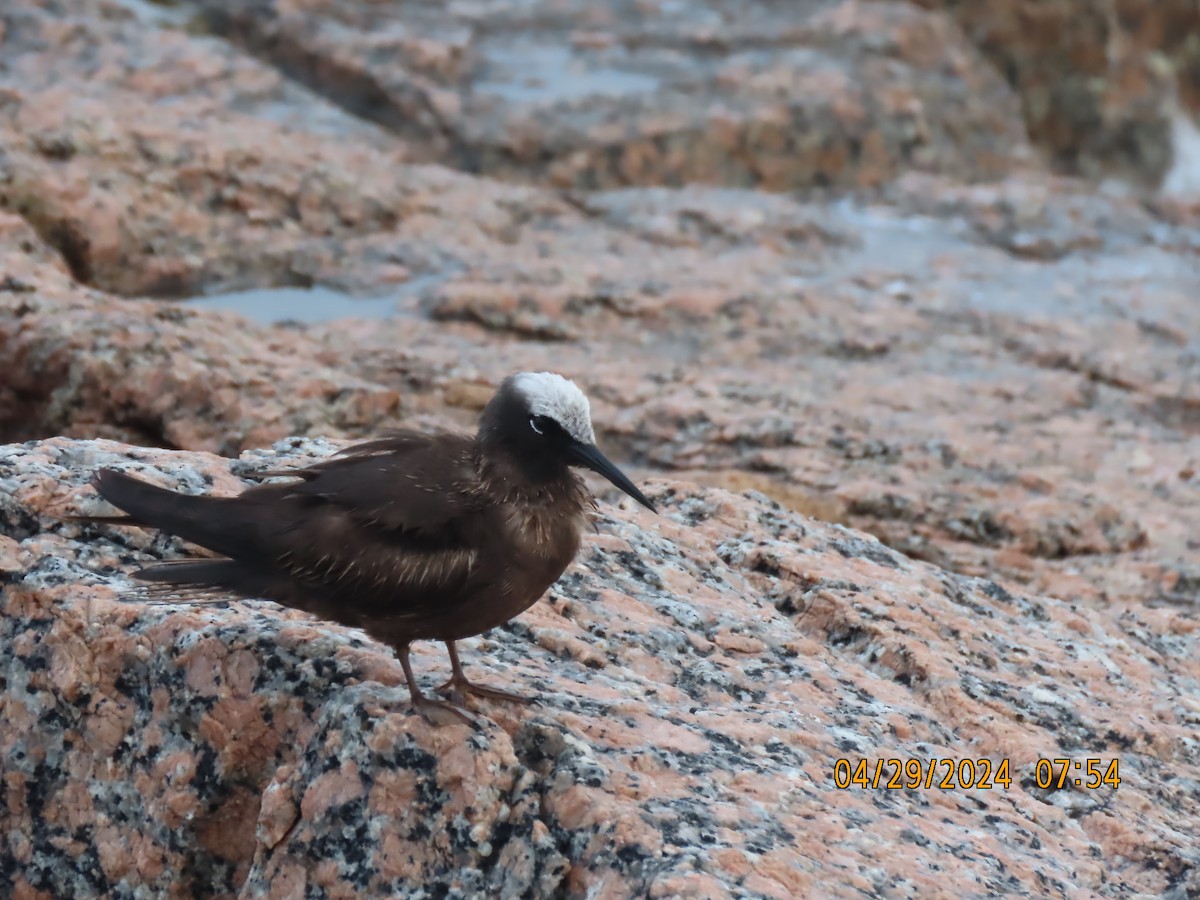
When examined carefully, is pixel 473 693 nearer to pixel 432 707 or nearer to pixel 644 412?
pixel 432 707

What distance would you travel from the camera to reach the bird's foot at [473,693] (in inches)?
154

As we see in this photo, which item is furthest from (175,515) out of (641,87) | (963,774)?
(641,87)

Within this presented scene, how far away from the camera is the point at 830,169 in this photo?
424 inches

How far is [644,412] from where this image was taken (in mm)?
7492

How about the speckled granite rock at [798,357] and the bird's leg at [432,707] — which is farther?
the speckled granite rock at [798,357]

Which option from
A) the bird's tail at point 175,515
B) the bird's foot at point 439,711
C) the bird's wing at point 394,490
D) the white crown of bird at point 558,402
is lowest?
the bird's foot at point 439,711

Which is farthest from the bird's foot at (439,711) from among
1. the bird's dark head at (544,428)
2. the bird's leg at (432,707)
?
the bird's dark head at (544,428)

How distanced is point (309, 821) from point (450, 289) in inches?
200

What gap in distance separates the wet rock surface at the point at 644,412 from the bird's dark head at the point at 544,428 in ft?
1.91

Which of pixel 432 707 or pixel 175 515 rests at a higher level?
pixel 175 515

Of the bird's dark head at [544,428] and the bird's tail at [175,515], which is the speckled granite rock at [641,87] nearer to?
the bird's dark head at [544,428]

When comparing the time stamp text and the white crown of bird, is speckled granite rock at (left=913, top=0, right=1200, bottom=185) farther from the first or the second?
the time stamp text

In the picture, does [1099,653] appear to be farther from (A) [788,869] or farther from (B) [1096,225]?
(B) [1096,225]

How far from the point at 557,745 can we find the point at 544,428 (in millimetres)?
1105
